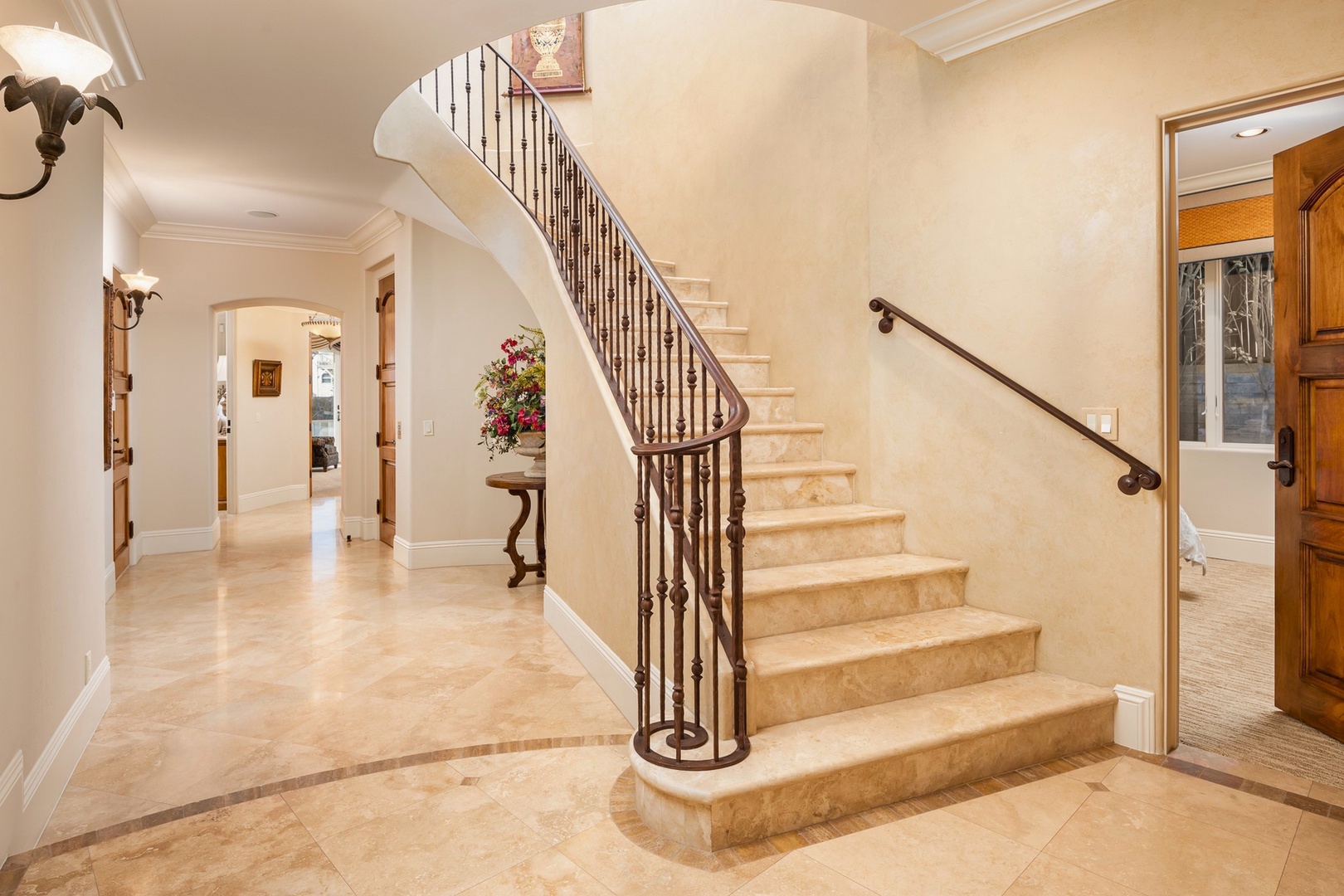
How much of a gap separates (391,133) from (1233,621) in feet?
18.7

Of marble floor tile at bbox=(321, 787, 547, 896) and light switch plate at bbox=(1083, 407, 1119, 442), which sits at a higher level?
light switch plate at bbox=(1083, 407, 1119, 442)

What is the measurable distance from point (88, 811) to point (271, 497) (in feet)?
28.0

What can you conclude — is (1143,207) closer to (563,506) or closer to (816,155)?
(816,155)

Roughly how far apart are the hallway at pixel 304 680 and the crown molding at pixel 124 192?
2.70 metres

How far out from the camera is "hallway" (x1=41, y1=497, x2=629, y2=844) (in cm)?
267

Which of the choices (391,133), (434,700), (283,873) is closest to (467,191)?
(391,133)

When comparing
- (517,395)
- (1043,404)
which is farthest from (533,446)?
(1043,404)

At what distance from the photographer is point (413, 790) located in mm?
2494

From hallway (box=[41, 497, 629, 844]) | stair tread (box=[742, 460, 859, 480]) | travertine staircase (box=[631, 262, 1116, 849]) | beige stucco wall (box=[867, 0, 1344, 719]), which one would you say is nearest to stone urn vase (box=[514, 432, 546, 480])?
hallway (box=[41, 497, 629, 844])

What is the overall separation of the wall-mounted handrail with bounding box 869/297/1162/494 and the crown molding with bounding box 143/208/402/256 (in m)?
4.23

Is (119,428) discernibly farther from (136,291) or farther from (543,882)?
(543,882)

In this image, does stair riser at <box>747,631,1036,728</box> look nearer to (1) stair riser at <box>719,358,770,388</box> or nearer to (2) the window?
(1) stair riser at <box>719,358,770,388</box>

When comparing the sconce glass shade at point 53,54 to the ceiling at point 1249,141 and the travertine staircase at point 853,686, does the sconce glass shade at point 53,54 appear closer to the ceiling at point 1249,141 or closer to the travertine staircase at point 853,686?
the travertine staircase at point 853,686

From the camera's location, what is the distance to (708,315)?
465 cm
